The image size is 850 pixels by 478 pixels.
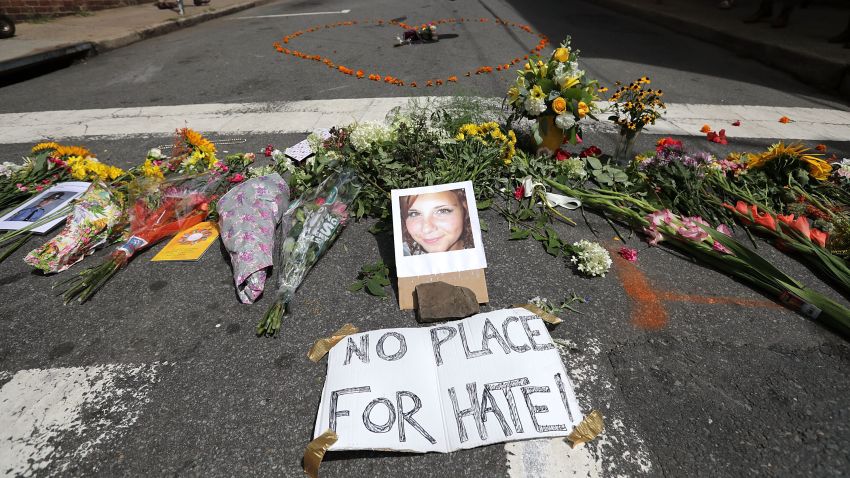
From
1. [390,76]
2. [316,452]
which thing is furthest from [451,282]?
[390,76]

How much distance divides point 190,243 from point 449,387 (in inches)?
89.9

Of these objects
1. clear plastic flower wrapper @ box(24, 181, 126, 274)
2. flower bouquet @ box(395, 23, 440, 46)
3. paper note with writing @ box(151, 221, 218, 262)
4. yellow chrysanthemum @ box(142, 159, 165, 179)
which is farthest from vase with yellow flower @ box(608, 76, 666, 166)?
flower bouquet @ box(395, 23, 440, 46)

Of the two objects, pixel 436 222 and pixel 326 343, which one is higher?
pixel 436 222

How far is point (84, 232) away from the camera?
2.84 m

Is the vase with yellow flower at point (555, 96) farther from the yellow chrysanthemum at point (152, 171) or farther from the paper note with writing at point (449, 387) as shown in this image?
the yellow chrysanthemum at point (152, 171)

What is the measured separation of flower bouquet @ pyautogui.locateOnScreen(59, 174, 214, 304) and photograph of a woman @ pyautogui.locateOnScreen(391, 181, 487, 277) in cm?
170

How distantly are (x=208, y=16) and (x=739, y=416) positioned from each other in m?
15.1

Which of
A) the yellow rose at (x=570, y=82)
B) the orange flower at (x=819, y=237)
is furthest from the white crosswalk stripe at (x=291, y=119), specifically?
the orange flower at (x=819, y=237)

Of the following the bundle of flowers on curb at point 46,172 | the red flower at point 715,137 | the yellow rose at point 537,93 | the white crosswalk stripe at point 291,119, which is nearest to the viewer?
the yellow rose at point 537,93

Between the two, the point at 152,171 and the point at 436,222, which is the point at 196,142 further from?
the point at 436,222

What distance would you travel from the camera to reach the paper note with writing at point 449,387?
1.78 m

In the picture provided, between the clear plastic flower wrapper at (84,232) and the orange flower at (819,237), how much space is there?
4.96 metres

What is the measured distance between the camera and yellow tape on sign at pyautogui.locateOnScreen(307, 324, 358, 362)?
2.15 metres

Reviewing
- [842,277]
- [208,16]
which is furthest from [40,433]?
[208,16]
